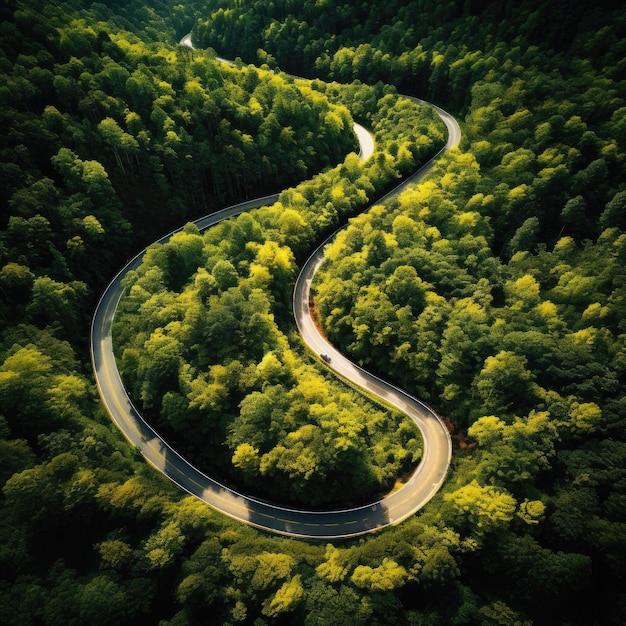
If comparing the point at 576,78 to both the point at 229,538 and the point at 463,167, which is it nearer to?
the point at 463,167

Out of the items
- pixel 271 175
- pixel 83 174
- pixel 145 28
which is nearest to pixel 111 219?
pixel 83 174

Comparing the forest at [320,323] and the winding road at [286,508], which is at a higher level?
the forest at [320,323]

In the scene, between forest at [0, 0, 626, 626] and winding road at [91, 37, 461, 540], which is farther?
winding road at [91, 37, 461, 540]

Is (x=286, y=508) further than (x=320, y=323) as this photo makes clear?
No

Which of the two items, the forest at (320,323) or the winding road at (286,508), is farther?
the winding road at (286,508)

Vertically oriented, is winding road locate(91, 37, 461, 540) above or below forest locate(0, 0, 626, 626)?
below
